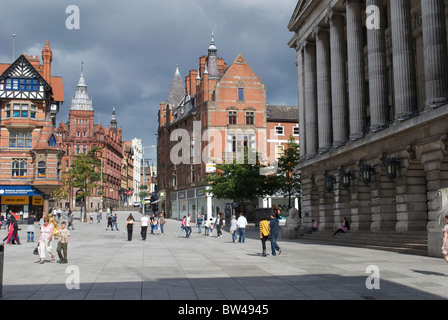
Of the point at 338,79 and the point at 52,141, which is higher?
the point at 52,141

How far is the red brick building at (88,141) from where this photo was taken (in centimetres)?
12138

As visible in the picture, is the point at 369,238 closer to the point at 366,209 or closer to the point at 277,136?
the point at 366,209

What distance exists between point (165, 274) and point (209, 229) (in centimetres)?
2699

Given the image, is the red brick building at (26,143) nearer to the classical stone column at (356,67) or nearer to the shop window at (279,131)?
the shop window at (279,131)

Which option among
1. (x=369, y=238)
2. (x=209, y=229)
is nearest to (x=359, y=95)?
(x=369, y=238)

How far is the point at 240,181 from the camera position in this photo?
54.5 meters

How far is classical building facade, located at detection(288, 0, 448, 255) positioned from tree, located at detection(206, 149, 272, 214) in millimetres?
15610

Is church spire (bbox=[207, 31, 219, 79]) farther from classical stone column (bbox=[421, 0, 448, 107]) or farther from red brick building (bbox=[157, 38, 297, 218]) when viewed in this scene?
classical stone column (bbox=[421, 0, 448, 107])

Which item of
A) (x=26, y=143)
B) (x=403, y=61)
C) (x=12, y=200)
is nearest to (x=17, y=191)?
(x=12, y=200)

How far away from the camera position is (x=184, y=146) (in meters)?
75.6

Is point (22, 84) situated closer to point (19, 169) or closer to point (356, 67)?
point (19, 169)

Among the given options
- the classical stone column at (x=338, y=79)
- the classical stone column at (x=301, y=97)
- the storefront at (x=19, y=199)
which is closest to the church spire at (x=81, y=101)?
the storefront at (x=19, y=199)

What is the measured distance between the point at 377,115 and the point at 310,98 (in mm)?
12426

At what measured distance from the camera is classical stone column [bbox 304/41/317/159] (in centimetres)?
3781
